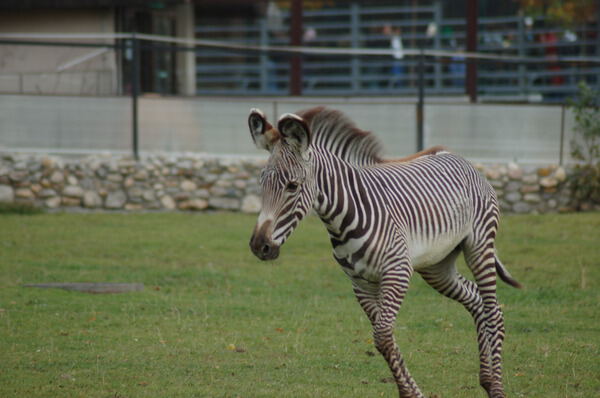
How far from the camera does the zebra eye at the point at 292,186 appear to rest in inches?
193

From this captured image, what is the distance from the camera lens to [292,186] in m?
4.92

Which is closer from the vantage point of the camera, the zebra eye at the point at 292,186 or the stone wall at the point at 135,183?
the zebra eye at the point at 292,186

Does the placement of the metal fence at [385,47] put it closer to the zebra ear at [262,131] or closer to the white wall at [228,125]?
the white wall at [228,125]

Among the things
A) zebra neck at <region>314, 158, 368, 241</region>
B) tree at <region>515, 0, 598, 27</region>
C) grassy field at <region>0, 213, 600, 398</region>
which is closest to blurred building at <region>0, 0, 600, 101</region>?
tree at <region>515, 0, 598, 27</region>

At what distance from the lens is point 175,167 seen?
604 inches

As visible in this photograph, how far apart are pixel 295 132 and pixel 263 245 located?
0.72m

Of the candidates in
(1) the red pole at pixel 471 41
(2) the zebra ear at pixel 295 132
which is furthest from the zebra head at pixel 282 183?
(1) the red pole at pixel 471 41

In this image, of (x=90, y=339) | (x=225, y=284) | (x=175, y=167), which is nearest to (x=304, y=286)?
(x=225, y=284)

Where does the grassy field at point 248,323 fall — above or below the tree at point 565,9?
below

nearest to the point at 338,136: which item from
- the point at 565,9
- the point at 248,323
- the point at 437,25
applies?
the point at 248,323

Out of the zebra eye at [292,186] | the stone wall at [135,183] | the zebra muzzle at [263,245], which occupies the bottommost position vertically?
the stone wall at [135,183]

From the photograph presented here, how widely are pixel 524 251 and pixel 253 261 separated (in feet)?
12.5

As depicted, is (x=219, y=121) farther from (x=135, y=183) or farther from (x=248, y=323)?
(x=248, y=323)

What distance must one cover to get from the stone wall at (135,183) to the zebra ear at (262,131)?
10.1 metres
